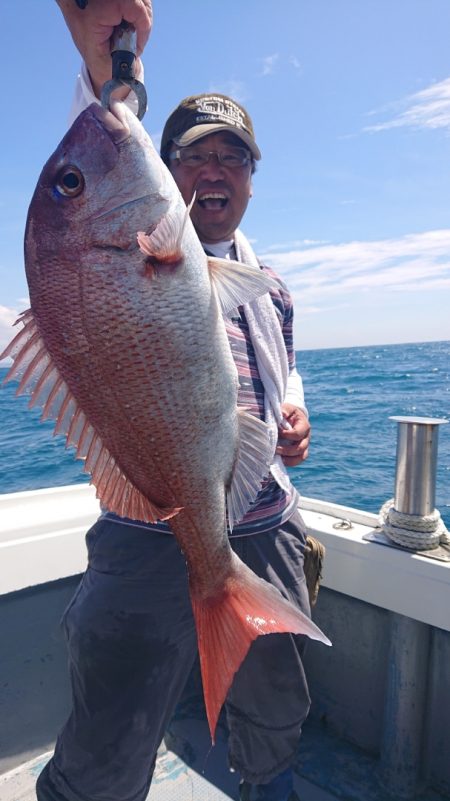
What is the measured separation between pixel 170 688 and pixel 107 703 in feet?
0.71

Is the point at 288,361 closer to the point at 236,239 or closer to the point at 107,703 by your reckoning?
the point at 236,239

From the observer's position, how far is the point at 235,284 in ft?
5.12

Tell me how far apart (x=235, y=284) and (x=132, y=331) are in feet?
1.09

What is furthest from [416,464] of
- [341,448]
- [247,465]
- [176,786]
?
[341,448]

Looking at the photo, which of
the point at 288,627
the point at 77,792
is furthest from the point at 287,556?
the point at 77,792

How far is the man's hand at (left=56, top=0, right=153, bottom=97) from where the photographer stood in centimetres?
154

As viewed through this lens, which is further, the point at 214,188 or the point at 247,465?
the point at 214,188

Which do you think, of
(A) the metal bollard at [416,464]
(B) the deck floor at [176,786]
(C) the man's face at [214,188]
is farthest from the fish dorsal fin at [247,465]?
(B) the deck floor at [176,786]

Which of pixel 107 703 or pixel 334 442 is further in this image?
pixel 334 442

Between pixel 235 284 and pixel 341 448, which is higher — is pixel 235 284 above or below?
above

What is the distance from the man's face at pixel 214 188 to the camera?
2094 millimetres

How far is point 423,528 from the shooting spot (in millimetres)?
2553

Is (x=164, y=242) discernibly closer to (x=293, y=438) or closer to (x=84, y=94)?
(x=84, y=94)

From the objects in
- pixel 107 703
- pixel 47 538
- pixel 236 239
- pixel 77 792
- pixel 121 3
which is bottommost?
pixel 77 792
